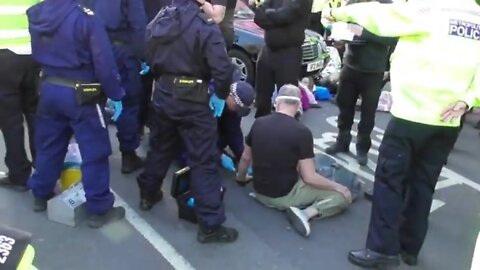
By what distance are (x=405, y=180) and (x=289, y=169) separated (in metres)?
1.09

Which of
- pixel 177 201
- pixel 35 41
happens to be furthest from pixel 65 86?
pixel 177 201

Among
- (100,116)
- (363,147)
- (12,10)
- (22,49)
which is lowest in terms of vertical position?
(363,147)

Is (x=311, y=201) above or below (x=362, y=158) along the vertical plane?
above

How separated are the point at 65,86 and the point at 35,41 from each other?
1.24ft

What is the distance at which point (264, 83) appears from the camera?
6.14m

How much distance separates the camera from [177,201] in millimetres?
4637

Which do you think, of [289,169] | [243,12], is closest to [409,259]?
[289,169]

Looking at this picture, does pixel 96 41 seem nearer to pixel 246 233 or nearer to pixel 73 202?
pixel 73 202

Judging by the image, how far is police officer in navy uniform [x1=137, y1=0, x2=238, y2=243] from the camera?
4.09m

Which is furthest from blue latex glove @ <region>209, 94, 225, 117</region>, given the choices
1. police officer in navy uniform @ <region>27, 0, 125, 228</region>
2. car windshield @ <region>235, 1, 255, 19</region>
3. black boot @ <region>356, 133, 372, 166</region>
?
car windshield @ <region>235, 1, 255, 19</region>

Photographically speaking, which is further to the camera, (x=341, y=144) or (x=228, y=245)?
(x=341, y=144)

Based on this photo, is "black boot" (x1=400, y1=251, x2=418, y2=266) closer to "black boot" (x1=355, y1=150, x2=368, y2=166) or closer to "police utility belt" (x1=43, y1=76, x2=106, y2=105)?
"black boot" (x1=355, y1=150, x2=368, y2=166)

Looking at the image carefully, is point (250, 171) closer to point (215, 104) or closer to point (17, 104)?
point (215, 104)

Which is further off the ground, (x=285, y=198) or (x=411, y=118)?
(x=411, y=118)
